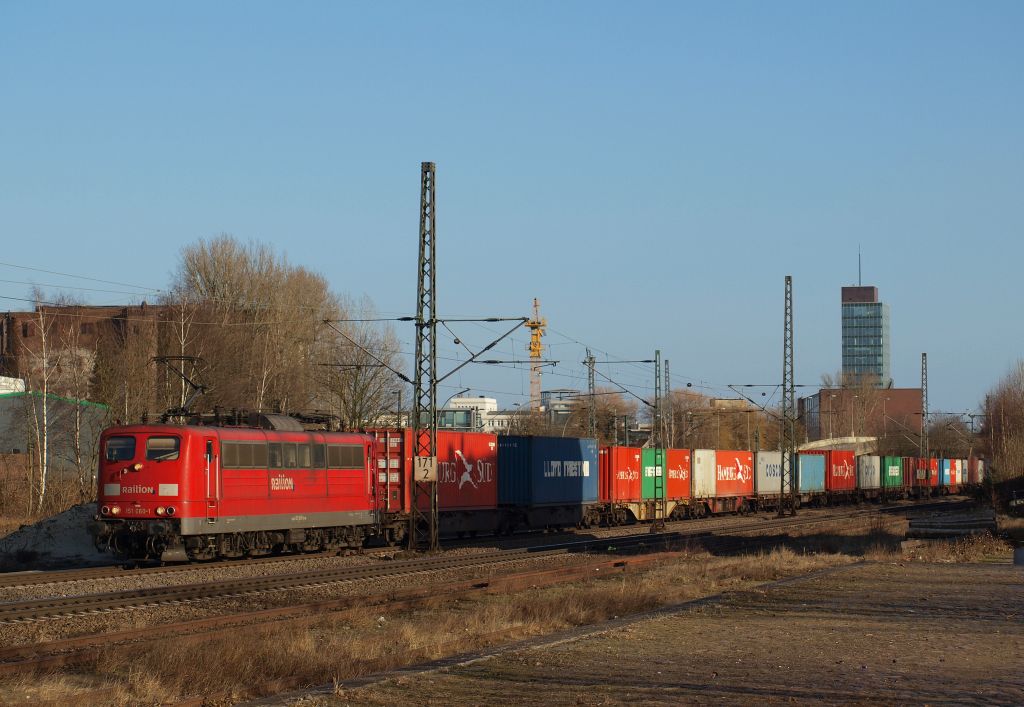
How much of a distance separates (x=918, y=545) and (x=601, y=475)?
15.3 metres

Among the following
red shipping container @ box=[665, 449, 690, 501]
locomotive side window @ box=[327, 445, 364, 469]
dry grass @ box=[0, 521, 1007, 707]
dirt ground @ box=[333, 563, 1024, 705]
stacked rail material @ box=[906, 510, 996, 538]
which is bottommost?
stacked rail material @ box=[906, 510, 996, 538]

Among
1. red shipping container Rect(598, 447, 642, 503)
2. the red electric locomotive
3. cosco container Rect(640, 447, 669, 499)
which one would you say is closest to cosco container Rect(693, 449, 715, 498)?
cosco container Rect(640, 447, 669, 499)

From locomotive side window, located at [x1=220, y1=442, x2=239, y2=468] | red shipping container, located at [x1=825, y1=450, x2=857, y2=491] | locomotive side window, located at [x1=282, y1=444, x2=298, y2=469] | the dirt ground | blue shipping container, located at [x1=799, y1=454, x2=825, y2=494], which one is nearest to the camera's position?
the dirt ground

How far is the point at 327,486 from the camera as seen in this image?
1147 inches

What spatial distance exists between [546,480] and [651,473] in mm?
10480

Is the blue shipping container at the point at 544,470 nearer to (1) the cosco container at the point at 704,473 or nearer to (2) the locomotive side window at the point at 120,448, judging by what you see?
(1) the cosco container at the point at 704,473

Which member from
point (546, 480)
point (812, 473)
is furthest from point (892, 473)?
point (546, 480)

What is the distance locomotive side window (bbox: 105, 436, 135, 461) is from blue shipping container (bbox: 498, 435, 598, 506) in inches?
556

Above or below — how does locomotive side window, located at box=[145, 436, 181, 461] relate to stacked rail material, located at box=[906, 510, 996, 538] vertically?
above

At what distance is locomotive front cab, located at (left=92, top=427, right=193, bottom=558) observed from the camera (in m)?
24.9

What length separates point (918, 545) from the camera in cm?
3167

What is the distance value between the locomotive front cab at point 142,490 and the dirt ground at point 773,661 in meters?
12.4

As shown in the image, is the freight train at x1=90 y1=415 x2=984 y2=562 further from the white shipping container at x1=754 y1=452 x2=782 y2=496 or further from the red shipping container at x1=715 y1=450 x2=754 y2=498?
the white shipping container at x1=754 y1=452 x2=782 y2=496

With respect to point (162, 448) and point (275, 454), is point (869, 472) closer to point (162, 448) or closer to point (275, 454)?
point (275, 454)
